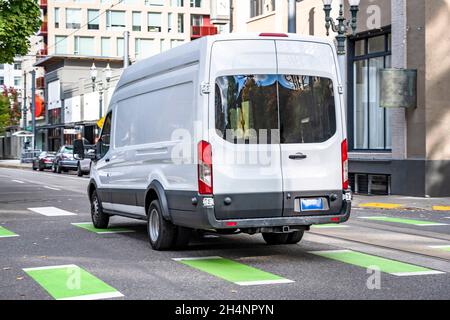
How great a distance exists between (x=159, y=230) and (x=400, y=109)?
44.5 ft

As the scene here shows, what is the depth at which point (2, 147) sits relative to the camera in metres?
100

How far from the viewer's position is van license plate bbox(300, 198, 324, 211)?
930 cm

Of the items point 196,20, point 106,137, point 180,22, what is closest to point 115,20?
point 180,22

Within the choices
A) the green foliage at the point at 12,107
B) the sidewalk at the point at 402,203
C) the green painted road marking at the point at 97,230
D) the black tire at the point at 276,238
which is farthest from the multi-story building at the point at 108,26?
the black tire at the point at 276,238

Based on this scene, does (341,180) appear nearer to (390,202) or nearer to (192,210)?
(192,210)

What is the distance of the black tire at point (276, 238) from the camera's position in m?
10.9

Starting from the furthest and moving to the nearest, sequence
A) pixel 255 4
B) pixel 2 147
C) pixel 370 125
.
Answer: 1. pixel 2 147
2. pixel 255 4
3. pixel 370 125

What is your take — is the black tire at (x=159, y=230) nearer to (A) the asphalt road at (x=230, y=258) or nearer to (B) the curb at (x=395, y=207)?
(A) the asphalt road at (x=230, y=258)

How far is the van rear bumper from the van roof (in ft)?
6.60

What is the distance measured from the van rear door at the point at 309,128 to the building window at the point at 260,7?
2065cm

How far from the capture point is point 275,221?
9.13m

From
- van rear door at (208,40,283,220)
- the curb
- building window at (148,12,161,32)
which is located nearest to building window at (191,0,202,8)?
building window at (148,12,161,32)
